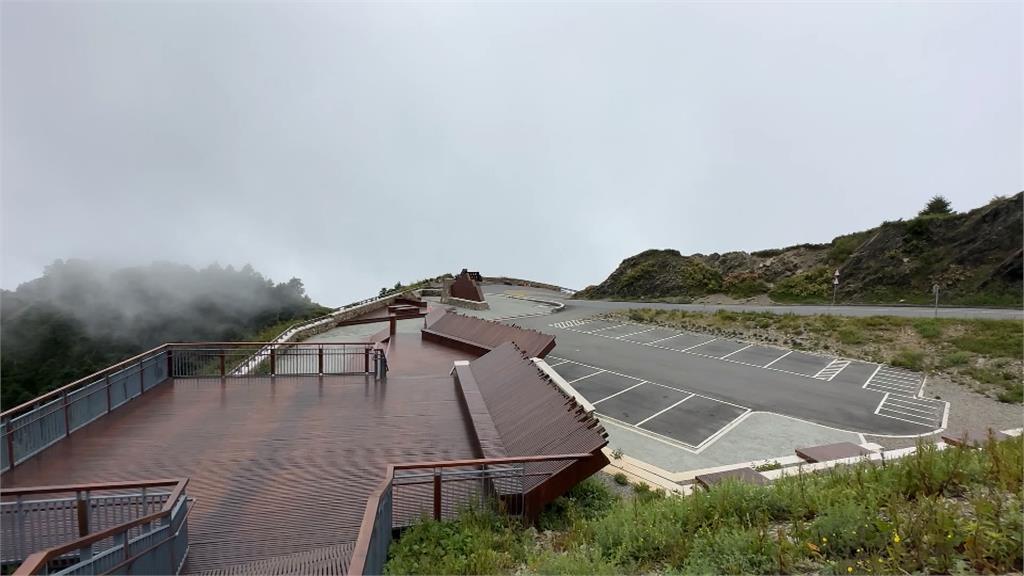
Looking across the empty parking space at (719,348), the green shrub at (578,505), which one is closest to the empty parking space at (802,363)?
the empty parking space at (719,348)

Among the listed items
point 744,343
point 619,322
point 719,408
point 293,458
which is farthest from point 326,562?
point 619,322

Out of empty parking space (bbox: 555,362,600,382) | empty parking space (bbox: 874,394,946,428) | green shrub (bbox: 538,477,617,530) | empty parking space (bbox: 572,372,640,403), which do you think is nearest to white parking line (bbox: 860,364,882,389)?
empty parking space (bbox: 874,394,946,428)

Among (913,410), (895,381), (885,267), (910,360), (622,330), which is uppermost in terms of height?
(885,267)

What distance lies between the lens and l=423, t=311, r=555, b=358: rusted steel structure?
13031 mm

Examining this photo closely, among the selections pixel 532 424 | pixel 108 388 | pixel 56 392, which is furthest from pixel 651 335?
pixel 56 392

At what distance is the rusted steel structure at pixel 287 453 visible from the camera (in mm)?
4570

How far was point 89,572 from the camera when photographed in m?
3.48

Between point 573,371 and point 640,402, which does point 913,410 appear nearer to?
point 640,402

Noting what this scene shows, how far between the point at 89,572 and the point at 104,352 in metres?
49.3

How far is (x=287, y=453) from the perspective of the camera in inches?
280

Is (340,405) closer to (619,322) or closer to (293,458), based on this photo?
(293,458)

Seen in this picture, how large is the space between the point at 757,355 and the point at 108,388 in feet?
67.2

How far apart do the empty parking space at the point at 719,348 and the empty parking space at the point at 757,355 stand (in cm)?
39

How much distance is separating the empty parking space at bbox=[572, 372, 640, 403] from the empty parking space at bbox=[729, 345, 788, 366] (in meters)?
5.78
